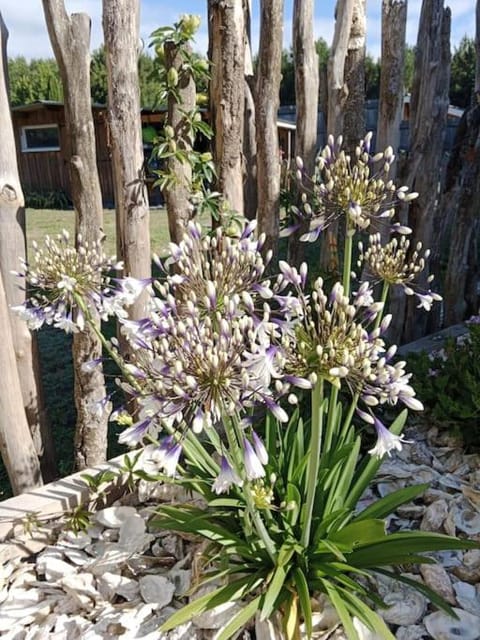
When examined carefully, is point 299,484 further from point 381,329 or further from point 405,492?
point 381,329

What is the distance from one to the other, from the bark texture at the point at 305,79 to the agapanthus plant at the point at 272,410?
3.98 feet

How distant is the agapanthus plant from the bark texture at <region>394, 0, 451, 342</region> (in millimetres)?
1546

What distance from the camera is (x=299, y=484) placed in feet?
5.94

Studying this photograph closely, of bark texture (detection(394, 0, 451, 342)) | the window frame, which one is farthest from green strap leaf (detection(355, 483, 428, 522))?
the window frame

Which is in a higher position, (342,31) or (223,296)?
(342,31)

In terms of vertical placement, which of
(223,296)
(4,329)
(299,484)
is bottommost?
(299,484)

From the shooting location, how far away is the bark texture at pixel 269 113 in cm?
254

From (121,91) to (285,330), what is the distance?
1.35 metres

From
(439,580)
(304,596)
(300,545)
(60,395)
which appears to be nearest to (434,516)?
(439,580)

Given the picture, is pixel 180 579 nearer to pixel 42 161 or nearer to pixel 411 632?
pixel 411 632

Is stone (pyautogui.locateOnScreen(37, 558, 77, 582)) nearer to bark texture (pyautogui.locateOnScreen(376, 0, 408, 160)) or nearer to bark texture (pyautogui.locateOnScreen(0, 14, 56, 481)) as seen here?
bark texture (pyautogui.locateOnScreen(0, 14, 56, 481))

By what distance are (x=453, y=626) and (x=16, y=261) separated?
1954 mm

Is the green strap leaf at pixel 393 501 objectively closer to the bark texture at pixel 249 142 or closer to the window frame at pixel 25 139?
the bark texture at pixel 249 142

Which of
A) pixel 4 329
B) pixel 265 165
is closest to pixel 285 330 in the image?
pixel 4 329
